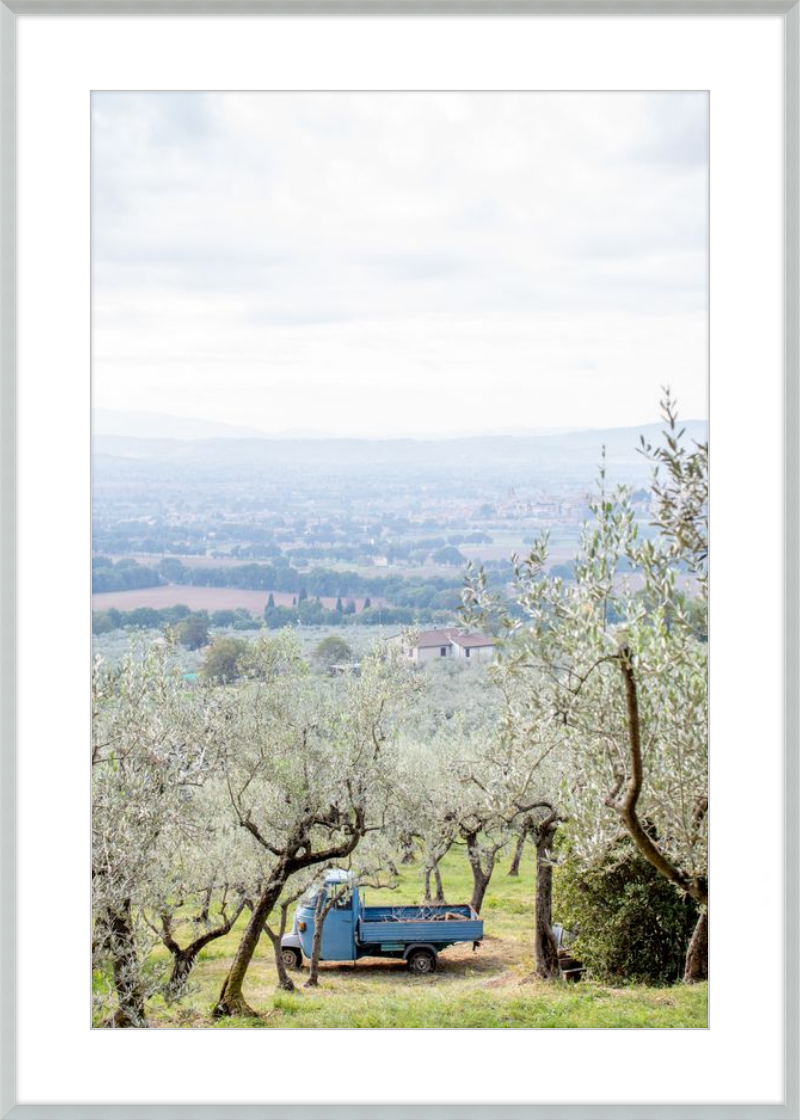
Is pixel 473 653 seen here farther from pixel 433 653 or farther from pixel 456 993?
pixel 456 993

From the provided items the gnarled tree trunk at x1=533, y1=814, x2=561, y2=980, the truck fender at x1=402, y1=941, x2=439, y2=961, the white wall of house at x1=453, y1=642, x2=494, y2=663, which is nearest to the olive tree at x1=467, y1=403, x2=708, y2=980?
the white wall of house at x1=453, y1=642, x2=494, y2=663

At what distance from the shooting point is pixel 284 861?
557cm

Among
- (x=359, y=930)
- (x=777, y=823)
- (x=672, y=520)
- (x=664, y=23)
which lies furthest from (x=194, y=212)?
(x=359, y=930)

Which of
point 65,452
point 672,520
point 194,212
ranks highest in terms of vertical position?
point 194,212

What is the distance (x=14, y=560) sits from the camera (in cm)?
340

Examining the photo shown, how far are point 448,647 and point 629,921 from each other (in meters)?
2.29

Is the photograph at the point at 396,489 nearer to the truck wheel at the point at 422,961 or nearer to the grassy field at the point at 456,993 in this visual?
the grassy field at the point at 456,993

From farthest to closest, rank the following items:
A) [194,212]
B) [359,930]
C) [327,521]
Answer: [359,930] → [327,521] → [194,212]

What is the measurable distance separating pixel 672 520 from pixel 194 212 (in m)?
2.61

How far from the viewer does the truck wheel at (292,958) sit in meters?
5.31

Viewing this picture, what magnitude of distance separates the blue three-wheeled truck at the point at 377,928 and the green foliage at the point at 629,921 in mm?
676

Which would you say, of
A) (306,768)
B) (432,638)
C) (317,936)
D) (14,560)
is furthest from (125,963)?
(14,560)

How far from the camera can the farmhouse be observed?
3943mm

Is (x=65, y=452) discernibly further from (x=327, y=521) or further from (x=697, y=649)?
(x=697, y=649)
